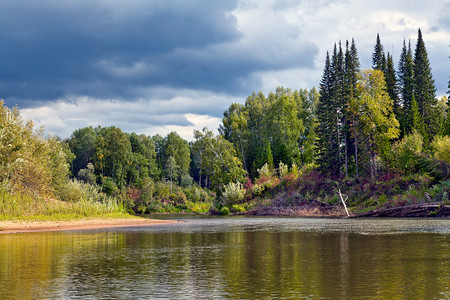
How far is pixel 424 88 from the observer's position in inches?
3578

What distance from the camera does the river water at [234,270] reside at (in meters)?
12.7

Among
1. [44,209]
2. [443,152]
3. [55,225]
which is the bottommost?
[55,225]

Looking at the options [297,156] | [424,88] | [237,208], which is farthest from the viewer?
[297,156]

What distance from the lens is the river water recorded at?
41.5 ft

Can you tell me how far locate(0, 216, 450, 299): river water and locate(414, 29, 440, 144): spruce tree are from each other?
66.5 m

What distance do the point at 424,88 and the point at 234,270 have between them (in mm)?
85455

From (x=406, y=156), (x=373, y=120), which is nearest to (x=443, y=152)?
(x=406, y=156)

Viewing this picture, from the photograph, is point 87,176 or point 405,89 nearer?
point 405,89

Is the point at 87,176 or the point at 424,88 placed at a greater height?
the point at 424,88

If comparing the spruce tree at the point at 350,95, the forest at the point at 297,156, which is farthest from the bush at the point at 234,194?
the spruce tree at the point at 350,95

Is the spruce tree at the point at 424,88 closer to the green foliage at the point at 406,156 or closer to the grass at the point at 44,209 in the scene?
the green foliage at the point at 406,156

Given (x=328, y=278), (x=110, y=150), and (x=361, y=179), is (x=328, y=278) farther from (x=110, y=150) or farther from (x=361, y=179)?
(x=110, y=150)

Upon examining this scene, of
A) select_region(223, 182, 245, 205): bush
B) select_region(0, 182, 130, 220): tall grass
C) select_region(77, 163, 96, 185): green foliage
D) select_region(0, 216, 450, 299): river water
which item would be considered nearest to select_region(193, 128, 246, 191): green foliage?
select_region(223, 182, 245, 205): bush

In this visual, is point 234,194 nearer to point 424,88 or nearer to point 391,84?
point 391,84
